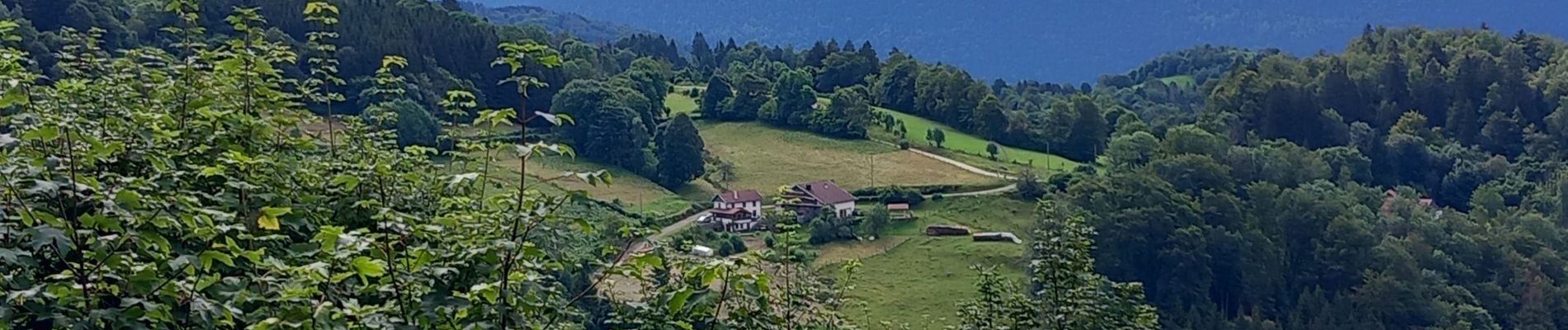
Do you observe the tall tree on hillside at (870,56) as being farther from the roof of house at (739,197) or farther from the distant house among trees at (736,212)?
the distant house among trees at (736,212)

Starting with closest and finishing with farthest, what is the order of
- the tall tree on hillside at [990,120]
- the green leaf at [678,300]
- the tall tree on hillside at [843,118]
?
1. the green leaf at [678,300]
2. the tall tree on hillside at [843,118]
3. the tall tree on hillside at [990,120]

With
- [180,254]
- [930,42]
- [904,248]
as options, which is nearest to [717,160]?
[904,248]

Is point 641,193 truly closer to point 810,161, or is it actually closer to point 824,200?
point 824,200

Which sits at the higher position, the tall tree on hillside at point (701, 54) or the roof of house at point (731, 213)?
the tall tree on hillside at point (701, 54)

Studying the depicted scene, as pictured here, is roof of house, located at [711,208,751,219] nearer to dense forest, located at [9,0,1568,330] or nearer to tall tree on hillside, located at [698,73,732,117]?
dense forest, located at [9,0,1568,330]

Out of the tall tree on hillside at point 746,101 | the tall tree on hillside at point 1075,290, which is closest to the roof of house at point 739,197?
the tall tree on hillside at point 746,101

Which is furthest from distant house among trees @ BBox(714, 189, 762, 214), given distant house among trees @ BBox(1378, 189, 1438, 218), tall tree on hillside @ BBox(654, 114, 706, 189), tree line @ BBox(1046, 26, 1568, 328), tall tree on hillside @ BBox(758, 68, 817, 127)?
distant house among trees @ BBox(1378, 189, 1438, 218)

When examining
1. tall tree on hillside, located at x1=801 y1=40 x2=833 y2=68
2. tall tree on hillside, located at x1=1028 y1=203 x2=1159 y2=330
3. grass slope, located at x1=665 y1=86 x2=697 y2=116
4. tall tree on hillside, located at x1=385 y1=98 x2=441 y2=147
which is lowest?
grass slope, located at x1=665 y1=86 x2=697 y2=116
